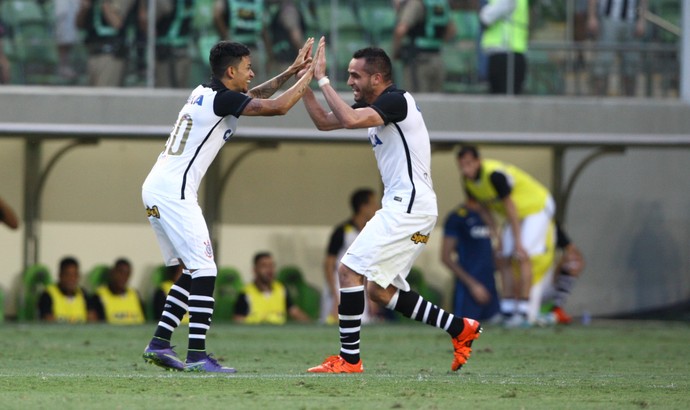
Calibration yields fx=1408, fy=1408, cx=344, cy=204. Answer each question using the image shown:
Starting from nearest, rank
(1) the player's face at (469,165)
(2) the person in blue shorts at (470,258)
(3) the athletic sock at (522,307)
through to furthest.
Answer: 1. (1) the player's face at (469,165)
2. (3) the athletic sock at (522,307)
3. (2) the person in blue shorts at (470,258)

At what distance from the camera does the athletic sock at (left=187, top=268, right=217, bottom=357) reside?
8.37 m

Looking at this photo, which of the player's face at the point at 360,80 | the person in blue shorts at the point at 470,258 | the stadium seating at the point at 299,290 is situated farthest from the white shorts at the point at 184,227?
the stadium seating at the point at 299,290

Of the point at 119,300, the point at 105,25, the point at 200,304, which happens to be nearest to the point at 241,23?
the point at 105,25

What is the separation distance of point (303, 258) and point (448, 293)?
1867 millimetres

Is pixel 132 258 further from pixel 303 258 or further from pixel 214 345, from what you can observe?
pixel 214 345

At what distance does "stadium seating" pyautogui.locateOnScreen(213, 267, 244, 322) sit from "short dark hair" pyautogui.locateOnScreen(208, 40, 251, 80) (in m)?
8.11

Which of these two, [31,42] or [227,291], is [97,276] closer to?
[227,291]

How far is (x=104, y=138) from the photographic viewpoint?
50.8 feet

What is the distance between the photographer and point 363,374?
8445 mm

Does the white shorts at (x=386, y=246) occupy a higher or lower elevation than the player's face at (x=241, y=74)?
lower

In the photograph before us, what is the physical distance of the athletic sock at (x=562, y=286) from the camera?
16.5 meters

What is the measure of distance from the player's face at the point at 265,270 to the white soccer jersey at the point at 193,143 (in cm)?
731

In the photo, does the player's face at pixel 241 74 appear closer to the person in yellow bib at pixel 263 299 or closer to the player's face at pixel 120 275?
the person in yellow bib at pixel 263 299

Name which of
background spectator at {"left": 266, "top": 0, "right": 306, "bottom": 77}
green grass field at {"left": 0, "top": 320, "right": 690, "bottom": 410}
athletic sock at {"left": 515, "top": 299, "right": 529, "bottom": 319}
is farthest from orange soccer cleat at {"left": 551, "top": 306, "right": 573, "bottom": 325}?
background spectator at {"left": 266, "top": 0, "right": 306, "bottom": 77}
